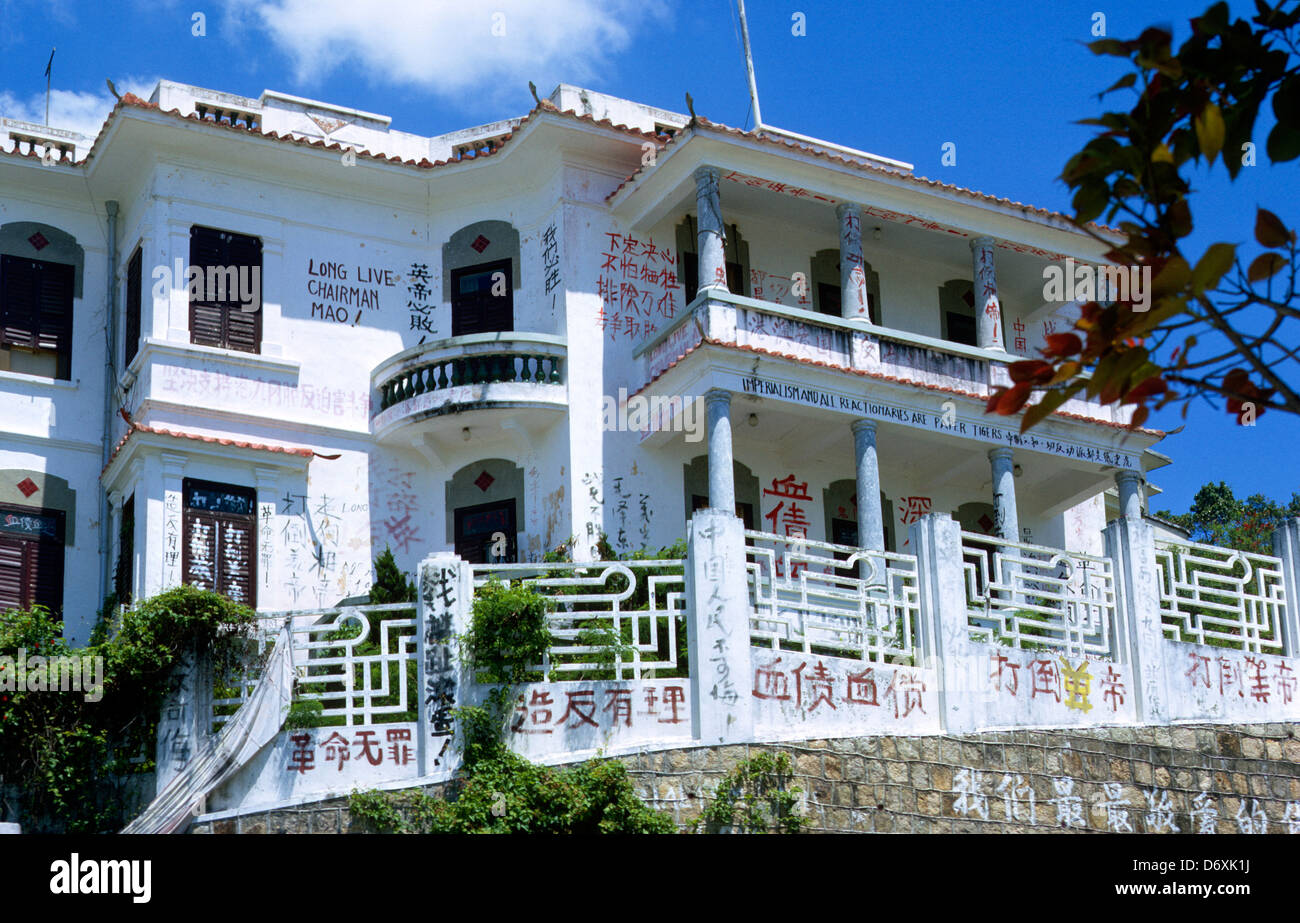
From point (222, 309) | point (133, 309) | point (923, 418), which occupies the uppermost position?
point (133, 309)

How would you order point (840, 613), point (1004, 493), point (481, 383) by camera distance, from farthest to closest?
1. point (1004, 493)
2. point (481, 383)
3. point (840, 613)

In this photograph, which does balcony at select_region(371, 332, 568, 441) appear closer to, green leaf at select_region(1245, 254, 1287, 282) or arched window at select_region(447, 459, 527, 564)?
arched window at select_region(447, 459, 527, 564)

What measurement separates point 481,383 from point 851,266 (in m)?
5.21

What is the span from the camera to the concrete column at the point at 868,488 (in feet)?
73.7

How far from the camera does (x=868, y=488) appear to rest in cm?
2266

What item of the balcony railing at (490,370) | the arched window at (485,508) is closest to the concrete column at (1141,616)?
the balcony railing at (490,370)

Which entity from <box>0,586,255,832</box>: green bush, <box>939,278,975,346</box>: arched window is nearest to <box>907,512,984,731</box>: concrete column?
<box>0,586,255,832</box>: green bush

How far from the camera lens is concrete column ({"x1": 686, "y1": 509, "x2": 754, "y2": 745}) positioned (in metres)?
15.3

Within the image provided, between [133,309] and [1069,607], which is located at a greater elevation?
[133,309]

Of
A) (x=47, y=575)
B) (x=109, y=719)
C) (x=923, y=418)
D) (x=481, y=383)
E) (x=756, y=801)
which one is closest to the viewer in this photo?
(x=756, y=801)

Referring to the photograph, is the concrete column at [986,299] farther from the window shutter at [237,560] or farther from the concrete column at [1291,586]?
the window shutter at [237,560]

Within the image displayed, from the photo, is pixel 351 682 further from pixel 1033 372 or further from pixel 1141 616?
pixel 1033 372

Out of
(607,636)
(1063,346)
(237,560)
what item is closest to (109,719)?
(607,636)

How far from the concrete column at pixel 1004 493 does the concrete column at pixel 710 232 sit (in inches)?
174
